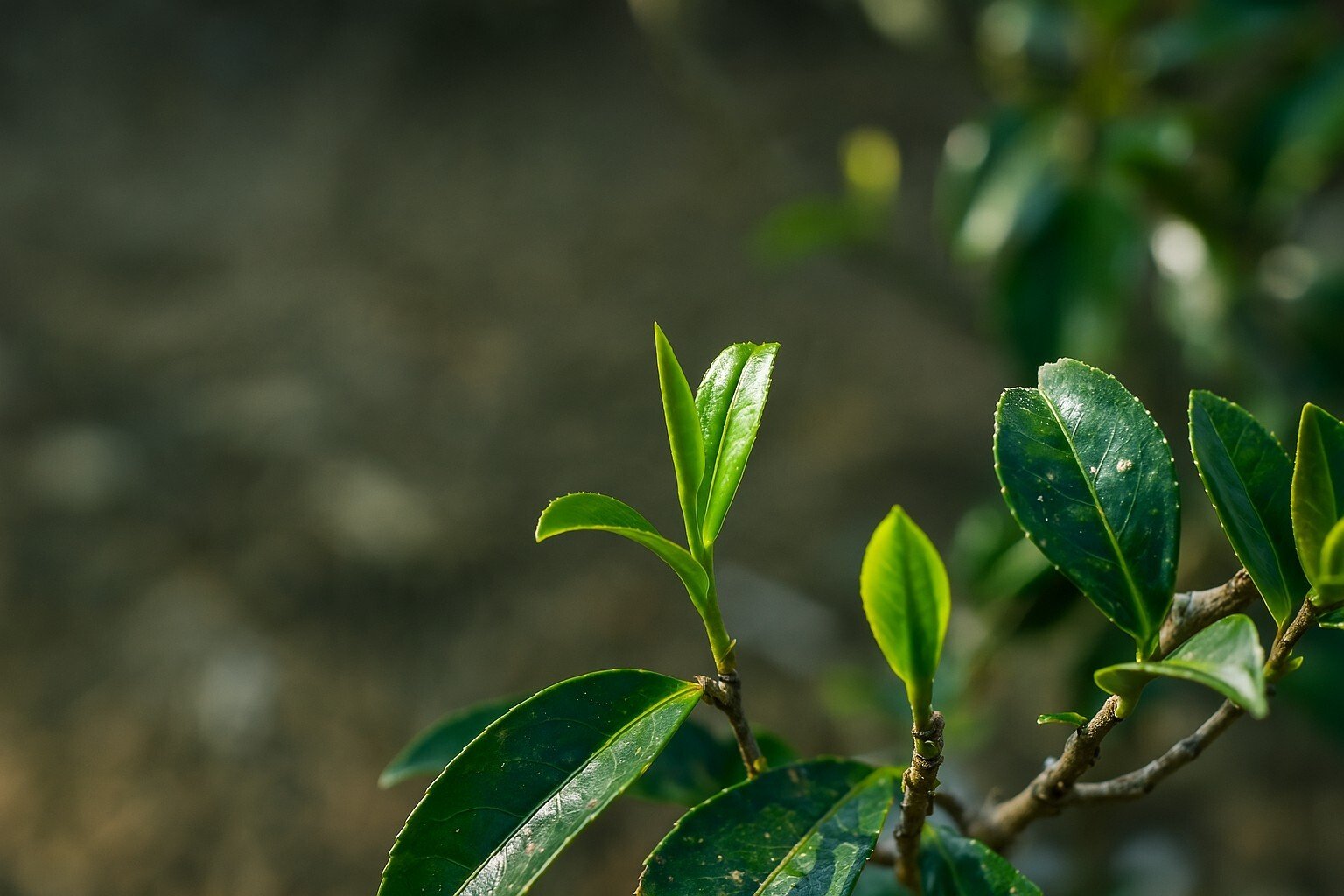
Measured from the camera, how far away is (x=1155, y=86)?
1.46 m

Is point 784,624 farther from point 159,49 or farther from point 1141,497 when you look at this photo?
point 159,49

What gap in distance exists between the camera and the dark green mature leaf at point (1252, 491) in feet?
1.38

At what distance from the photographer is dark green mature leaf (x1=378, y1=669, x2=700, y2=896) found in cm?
42

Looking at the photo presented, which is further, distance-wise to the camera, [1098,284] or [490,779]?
[1098,284]

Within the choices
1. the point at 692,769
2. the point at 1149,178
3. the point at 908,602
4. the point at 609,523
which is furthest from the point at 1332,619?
the point at 1149,178

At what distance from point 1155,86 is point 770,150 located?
0.50 meters

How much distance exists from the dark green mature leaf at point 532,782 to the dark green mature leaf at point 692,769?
0.61 feet

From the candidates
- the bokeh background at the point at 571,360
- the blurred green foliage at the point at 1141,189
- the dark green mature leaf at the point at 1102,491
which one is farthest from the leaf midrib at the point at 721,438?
the blurred green foliage at the point at 1141,189

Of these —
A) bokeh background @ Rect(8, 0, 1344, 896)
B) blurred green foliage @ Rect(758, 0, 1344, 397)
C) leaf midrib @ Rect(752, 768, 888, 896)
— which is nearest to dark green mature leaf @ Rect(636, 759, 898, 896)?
leaf midrib @ Rect(752, 768, 888, 896)

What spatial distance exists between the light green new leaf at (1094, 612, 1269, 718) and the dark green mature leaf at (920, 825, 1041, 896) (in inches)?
4.7

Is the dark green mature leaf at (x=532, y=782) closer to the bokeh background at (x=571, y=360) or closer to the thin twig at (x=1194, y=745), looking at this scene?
the thin twig at (x=1194, y=745)

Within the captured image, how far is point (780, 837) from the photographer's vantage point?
471mm

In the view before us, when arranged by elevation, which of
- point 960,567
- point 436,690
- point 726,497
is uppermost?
point 726,497

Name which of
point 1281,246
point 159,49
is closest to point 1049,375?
point 1281,246
